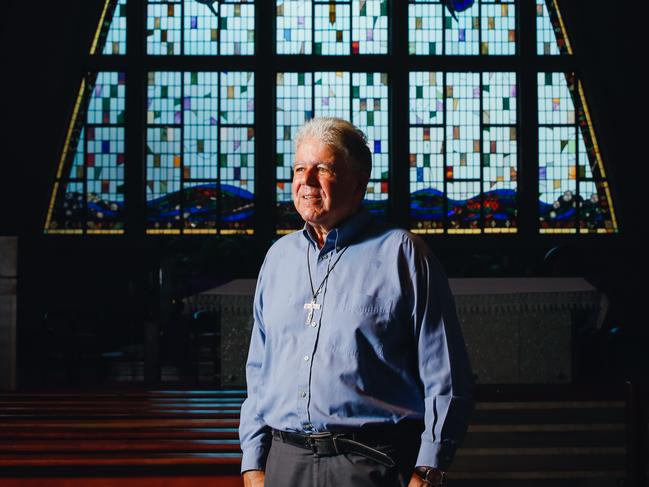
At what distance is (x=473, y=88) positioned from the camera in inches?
422

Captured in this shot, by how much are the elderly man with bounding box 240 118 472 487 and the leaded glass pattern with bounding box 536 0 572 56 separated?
9.28 metres

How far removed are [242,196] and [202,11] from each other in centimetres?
228

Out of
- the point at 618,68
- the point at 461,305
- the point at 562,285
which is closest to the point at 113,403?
the point at 461,305

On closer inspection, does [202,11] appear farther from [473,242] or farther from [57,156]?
[473,242]

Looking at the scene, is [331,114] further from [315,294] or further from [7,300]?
[315,294]

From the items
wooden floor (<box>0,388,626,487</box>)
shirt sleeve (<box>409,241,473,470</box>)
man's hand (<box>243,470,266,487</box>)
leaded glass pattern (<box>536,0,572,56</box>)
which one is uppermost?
leaded glass pattern (<box>536,0,572,56</box>)

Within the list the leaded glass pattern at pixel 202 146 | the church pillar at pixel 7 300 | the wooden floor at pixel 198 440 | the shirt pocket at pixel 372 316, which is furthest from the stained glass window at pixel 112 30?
the shirt pocket at pixel 372 316

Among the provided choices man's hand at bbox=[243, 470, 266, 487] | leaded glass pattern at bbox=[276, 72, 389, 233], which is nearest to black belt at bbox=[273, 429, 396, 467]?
man's hand at bbox=[243, 470, 266, 487]

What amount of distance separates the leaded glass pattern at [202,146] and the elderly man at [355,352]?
859 centimetres

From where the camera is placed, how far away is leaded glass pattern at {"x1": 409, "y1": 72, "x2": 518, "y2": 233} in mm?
10578

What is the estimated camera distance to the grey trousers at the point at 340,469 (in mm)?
1850

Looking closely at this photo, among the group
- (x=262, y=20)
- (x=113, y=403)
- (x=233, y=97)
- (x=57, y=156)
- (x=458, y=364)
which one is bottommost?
(x=113, y=403)

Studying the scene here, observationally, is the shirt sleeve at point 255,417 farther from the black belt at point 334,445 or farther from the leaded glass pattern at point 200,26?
the leaded glass pattern at point 200,26

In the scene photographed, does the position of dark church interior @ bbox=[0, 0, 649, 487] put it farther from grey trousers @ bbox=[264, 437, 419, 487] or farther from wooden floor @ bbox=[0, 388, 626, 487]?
grey trousers @ bbox=[264, 437, 419, 487]
